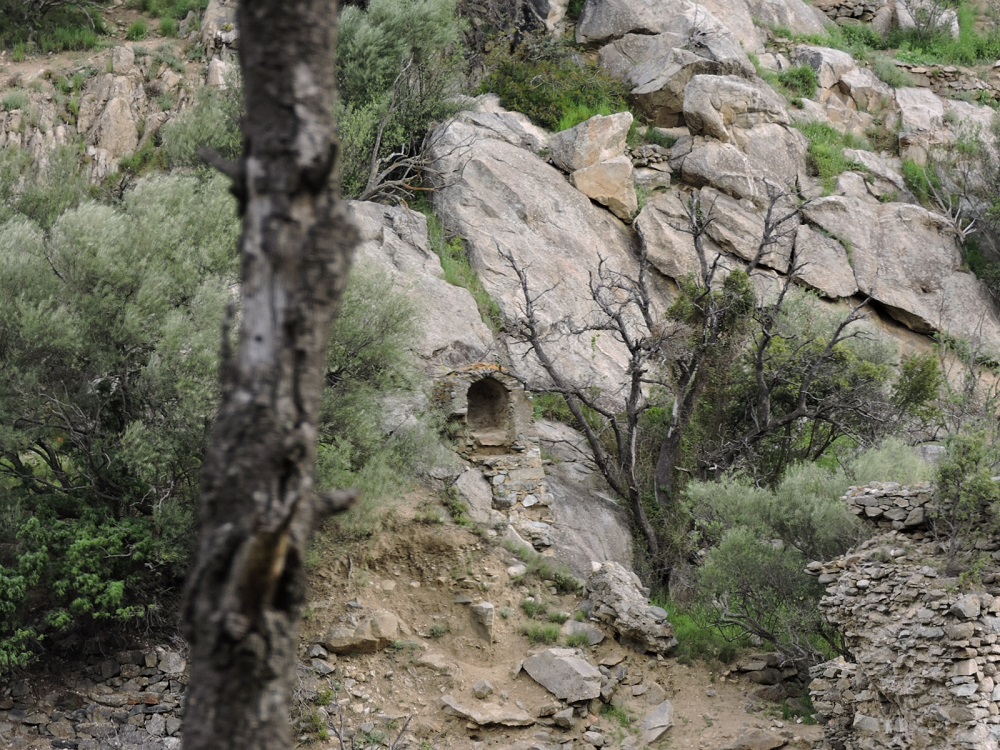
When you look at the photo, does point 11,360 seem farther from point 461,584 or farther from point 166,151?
point 166,151

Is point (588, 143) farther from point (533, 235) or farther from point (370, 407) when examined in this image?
point (370, 407)

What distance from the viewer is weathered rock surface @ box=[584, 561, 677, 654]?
13488 millimetres

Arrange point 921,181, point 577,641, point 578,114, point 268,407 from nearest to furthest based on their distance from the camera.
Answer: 1. point 268,407
2. point 577,641
3. point 578,114
4. point 921,181

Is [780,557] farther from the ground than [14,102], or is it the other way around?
[14,102]

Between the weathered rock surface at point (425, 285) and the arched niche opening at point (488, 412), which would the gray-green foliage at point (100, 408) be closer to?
the weathered rock surface at point (425, 285)

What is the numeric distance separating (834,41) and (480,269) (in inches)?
643

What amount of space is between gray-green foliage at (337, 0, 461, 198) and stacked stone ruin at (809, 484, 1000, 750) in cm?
1319

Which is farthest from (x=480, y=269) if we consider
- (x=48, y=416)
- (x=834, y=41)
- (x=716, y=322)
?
(x=834, y=41)

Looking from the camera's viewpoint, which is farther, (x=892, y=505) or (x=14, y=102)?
(x=14, y=102)

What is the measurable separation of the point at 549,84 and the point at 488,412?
1105cm

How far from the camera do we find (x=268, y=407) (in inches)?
161

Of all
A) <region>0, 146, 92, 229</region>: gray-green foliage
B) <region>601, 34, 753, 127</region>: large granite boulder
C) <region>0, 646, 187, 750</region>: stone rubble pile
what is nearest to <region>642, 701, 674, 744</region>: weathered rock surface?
<region>0, 646, 187, 750</region>: stone rubble pile

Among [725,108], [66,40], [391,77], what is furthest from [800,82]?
[66,40]

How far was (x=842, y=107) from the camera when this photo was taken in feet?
93.9
